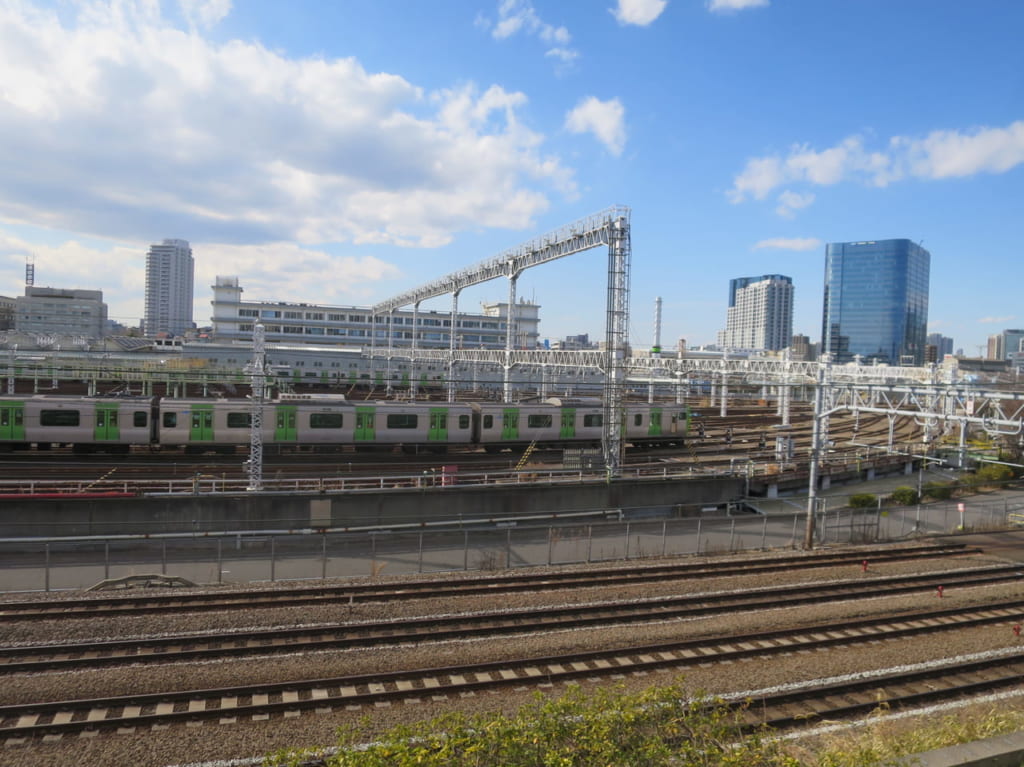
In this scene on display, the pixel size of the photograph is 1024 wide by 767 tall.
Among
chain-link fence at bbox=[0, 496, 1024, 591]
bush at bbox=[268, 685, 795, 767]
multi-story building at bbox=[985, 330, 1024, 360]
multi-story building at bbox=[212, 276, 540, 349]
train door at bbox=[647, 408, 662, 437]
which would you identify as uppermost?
multi-story building at bbox=[985, 330, 1024, 360]

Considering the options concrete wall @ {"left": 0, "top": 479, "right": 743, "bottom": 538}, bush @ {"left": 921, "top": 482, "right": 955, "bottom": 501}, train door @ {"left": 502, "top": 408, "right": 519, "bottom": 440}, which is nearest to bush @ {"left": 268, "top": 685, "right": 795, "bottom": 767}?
concrete wall @ {"left": 0, "top": 479, "right": 743, "bottom": 538}

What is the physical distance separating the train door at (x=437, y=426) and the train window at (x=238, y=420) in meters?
7.41

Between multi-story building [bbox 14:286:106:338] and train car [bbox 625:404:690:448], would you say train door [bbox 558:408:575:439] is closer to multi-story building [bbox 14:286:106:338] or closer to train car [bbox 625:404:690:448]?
train car [bbox 625:404:690:448]

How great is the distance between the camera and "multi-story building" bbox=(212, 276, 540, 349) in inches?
3073

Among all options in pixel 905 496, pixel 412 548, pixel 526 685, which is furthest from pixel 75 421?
pixel 905 496

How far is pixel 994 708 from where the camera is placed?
9.32 meters

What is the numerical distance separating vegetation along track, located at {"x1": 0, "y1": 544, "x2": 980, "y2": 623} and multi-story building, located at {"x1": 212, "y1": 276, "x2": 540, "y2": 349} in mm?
63251

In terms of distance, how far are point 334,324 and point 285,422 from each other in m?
55.7

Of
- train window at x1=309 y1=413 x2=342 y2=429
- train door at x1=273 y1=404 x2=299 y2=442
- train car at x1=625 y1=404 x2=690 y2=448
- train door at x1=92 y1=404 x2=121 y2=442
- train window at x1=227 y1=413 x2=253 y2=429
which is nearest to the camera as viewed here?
train door at x1=92 y1=404 x2=121 y2=442

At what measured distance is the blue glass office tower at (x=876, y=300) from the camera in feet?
470

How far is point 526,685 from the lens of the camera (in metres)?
9.69

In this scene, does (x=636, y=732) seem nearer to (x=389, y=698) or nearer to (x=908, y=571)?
(x=389, y=698)

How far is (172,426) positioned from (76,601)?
13.6 metres

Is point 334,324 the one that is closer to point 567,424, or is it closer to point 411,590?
point 567,424
